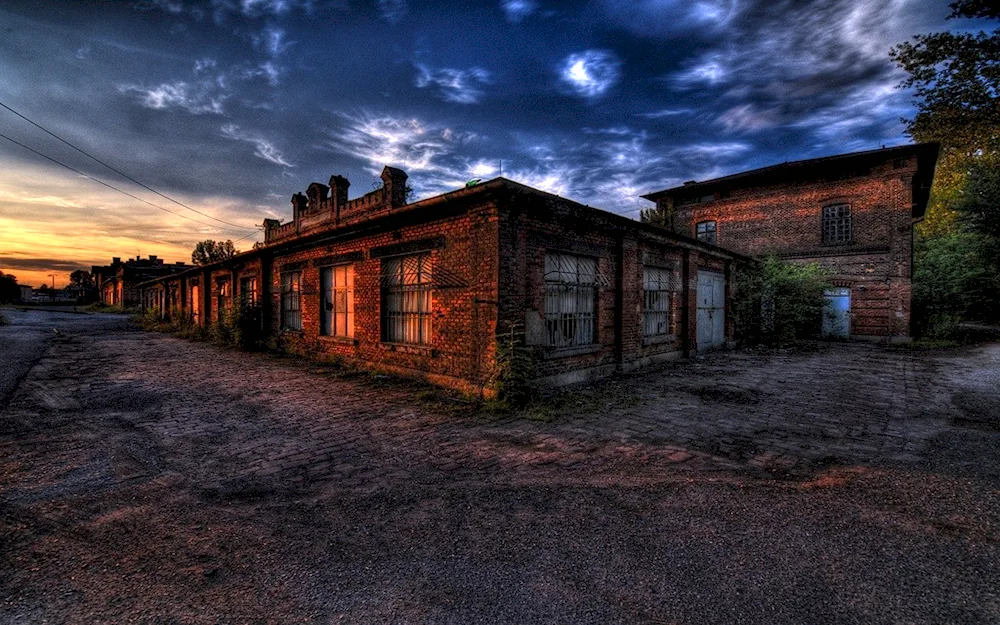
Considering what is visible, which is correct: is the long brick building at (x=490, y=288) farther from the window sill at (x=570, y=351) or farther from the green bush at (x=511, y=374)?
the green bush at (x=511, y=374)

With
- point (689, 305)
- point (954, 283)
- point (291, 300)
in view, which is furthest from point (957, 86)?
point (291, 300)

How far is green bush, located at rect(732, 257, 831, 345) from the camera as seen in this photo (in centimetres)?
1521

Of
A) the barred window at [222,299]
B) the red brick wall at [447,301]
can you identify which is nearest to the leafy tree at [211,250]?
the barred window at [222,299]

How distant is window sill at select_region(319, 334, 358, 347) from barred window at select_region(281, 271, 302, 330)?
189 cm

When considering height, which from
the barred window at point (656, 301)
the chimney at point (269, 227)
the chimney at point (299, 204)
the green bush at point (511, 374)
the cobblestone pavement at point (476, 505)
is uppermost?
the chimney at point (299, 204)

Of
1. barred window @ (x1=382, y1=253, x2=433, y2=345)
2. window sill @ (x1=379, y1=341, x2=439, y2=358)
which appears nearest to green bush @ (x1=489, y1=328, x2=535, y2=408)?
window sill @ (x1=379, y1=341, x2=439, y2=358)

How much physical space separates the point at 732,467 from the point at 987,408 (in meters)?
5.65

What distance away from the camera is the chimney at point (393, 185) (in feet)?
63.7

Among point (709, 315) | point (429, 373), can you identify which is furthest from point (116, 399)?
point (709, 315)

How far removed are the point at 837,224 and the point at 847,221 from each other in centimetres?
34

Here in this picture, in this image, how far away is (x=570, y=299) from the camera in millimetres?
8219

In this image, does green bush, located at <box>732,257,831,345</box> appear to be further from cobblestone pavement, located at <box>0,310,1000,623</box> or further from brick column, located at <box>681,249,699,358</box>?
cobblestone pavement, located at <box>0,310,1000,623</box>

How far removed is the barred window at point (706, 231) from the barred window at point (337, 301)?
721 inches

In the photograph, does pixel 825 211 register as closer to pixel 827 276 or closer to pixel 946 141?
pixel 827 276
